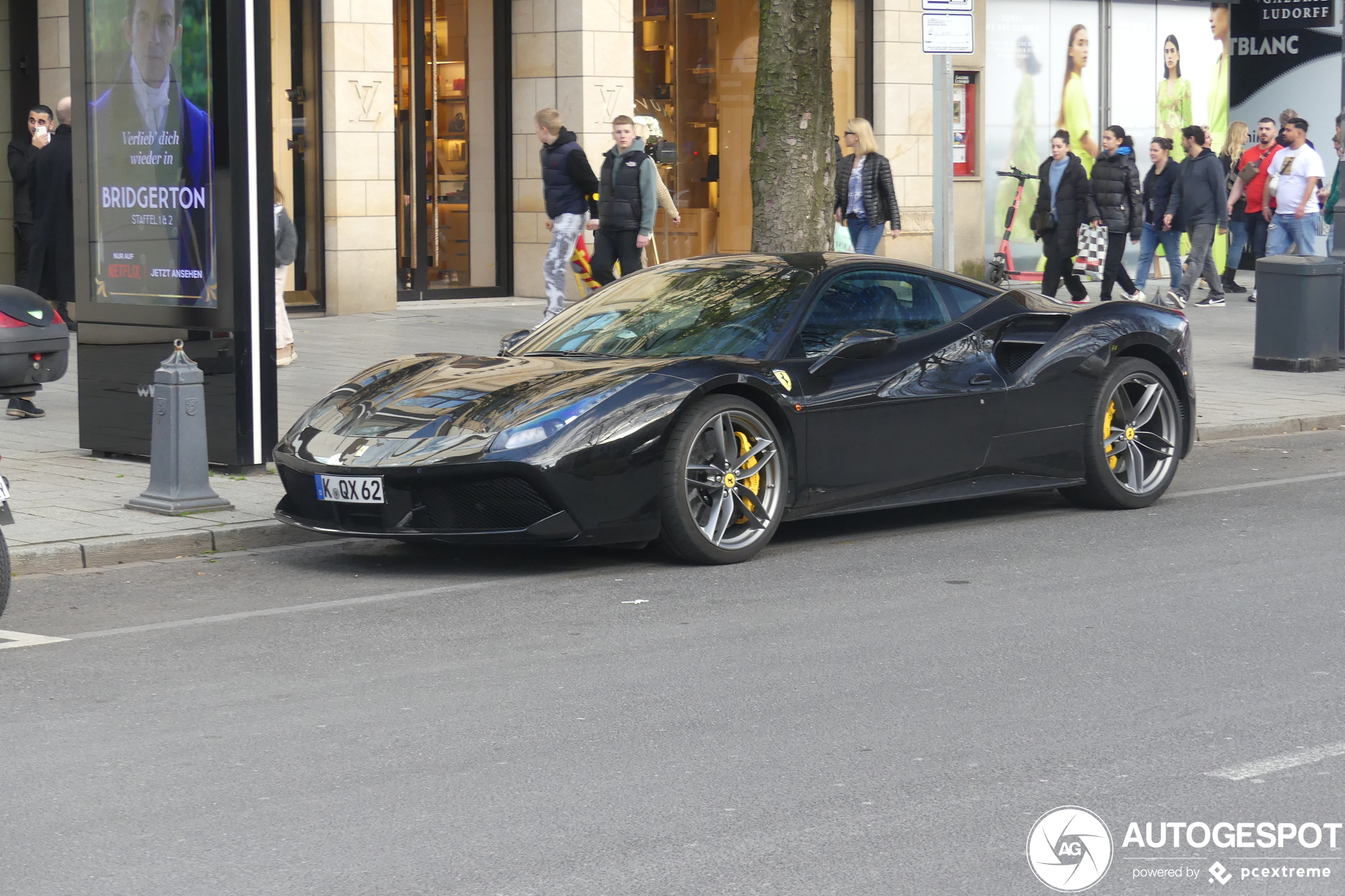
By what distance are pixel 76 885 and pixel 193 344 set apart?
21.1ft

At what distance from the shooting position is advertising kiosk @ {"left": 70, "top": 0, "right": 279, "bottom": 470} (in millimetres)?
9953

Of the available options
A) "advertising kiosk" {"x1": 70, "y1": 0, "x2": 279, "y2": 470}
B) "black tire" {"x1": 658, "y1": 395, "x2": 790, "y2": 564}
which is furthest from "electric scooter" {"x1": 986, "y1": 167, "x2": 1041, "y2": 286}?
"black tire" {"x1": 658, "y1": 395, "x2": 790, "y2": 564}

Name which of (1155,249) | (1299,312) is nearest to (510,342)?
(1299,312)

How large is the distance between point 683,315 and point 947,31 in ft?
16.5

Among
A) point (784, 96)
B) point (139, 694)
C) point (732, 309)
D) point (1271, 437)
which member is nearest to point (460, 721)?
point (139, 694)

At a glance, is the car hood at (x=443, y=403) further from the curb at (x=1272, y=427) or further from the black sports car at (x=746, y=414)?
the curb at (x=1272, y=427)

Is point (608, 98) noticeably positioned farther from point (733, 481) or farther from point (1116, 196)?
point (733, 481)

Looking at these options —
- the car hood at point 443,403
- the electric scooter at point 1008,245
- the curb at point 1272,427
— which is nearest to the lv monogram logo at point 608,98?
the electric scooter at point 1008,245

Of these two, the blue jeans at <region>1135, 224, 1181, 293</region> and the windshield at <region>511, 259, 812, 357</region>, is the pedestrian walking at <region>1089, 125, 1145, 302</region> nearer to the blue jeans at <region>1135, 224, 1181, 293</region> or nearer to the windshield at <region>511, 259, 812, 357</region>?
the blue jeans at <region>1135, 224, 1181, 293</region>

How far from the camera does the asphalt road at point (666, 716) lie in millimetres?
4250

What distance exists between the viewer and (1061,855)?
4262 mm

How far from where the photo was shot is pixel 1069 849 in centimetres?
430

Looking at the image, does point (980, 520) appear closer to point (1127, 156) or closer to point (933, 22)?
point (933, 22)
